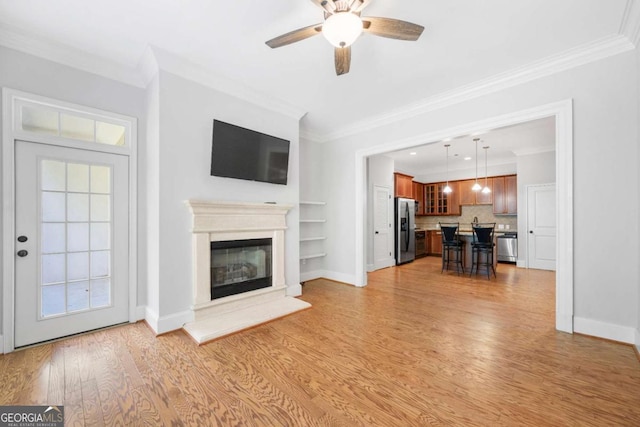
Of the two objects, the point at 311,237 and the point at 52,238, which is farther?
the point at 311,237

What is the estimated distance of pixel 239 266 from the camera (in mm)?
3414

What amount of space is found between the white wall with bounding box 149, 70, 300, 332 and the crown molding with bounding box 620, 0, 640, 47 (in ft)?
12.3

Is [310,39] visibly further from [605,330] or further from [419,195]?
[419,195]

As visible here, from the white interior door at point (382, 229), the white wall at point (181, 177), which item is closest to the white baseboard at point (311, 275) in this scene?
the white interior door at point (382, 229)

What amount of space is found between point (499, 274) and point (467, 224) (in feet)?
9.52

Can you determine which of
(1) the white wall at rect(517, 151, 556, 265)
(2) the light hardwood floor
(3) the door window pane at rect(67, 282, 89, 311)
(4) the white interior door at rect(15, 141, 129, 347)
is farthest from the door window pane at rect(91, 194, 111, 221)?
(1) the white wall at rect(517, 151, 556, 265)

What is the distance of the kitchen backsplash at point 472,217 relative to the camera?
7307mm

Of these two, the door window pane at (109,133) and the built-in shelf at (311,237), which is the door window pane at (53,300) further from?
the built-in shelf at (311,237)

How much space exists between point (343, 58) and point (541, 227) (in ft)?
21.3

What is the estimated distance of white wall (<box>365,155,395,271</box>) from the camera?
582 centimetres

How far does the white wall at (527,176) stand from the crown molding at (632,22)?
4352 mm

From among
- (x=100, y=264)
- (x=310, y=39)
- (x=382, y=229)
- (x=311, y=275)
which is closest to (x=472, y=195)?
(x=382, y=229)

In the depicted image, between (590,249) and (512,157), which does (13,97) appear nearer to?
(590,249)

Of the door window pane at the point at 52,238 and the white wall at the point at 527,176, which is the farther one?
the white wall at the point at 527,176
